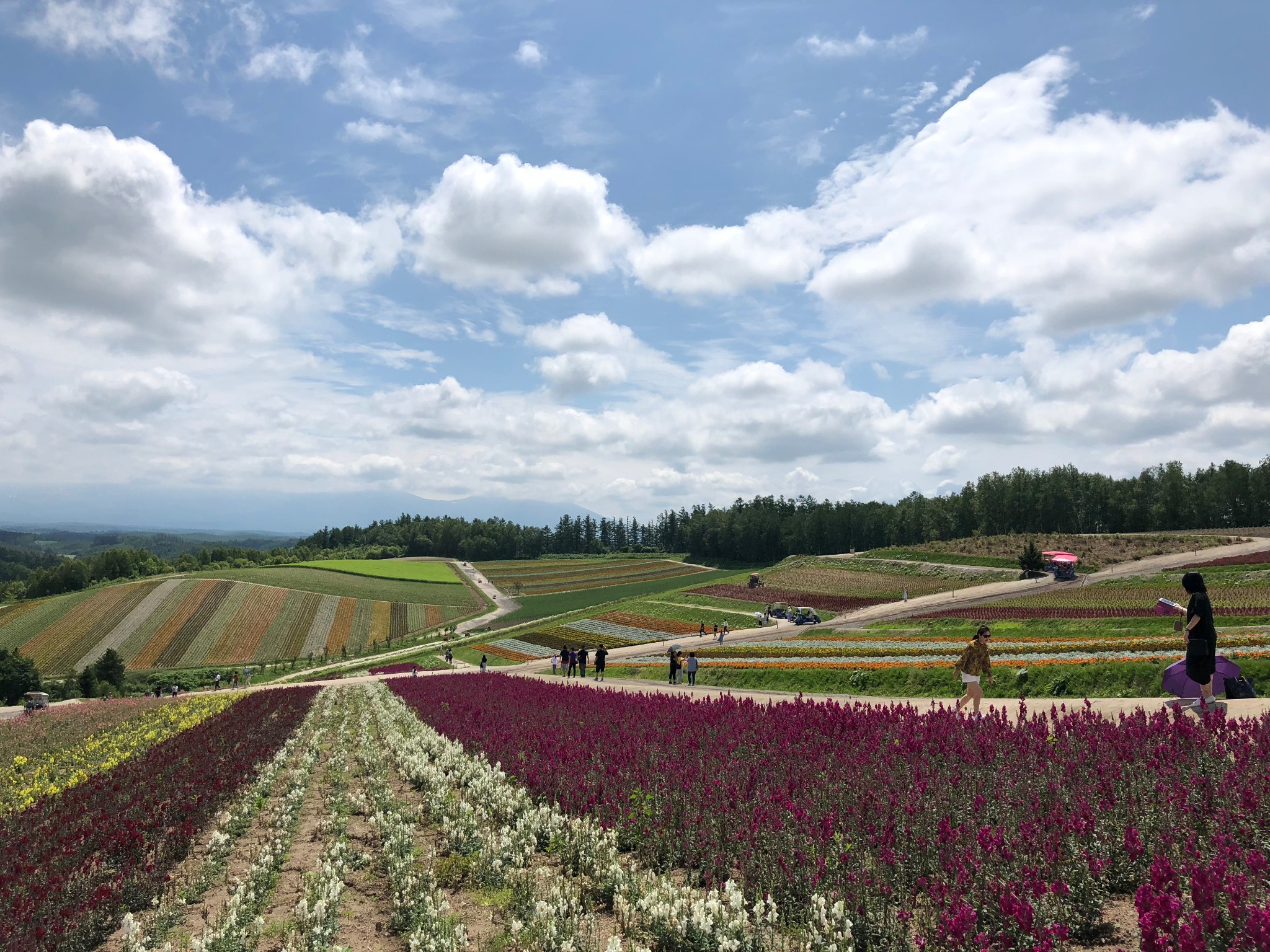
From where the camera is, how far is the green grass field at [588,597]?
85169 mm

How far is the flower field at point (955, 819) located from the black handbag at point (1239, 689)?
4569mm

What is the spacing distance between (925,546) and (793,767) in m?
86.5

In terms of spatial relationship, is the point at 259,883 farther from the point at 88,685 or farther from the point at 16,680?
the point at 16,680

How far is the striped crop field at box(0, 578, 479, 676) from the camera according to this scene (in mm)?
68750

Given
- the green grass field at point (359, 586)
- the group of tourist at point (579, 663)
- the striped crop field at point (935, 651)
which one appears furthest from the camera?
the green grass field at point (359, 586)

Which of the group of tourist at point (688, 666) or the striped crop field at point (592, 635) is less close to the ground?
the group of tourist at point (688, 666)

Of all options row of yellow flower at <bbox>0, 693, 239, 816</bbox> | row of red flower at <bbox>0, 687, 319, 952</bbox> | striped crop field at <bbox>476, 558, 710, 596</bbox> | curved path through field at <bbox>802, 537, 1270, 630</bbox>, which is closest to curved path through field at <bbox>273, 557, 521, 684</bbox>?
striped crop field at <bbox>476, 558, 710, 596</bbox>

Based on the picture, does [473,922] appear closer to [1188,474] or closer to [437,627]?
[437,627]

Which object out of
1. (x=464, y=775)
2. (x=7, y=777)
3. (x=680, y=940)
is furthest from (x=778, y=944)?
(x=7, y=777)

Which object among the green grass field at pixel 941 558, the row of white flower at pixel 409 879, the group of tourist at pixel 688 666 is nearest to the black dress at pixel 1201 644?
the row of white flower at pixel 409 879

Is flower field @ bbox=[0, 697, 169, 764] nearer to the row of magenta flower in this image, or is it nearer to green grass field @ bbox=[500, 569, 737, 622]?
the row of magenta flower

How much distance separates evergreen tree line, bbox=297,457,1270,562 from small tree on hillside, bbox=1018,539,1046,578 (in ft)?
168

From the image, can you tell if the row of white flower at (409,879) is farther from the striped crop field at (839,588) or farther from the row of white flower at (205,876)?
the striped crop field at (839,588)

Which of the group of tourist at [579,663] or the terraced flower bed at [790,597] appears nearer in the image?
the group of tourist at [579,663]
